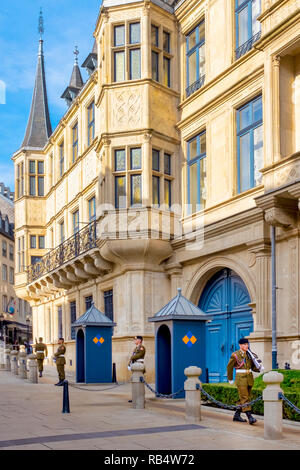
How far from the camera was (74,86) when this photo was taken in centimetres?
3753

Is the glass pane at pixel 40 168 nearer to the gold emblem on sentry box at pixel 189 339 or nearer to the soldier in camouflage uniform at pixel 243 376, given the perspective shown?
the gold emblem on sentry box at pixel 189 339

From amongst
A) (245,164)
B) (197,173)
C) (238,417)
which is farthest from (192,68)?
(238,417)

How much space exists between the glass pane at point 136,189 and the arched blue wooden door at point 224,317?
154 inches

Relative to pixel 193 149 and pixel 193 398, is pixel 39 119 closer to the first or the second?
pixel 193 149

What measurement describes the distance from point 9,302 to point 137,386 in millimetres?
54626

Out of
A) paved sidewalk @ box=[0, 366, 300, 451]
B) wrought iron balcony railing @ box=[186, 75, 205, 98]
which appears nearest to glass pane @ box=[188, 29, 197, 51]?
wrought iron balcony railing @ box=[186, 75, 205, 98]

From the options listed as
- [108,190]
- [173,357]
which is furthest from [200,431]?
[108,190]

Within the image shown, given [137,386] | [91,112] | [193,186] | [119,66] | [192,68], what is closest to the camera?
[137,386]

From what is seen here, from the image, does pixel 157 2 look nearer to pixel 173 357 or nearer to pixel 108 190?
pixel 108 190

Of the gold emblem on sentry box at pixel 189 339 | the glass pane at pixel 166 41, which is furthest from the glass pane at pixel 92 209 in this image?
the gold emblem on sentry box at pixel 189 339

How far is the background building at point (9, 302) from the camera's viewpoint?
66012 millimetres

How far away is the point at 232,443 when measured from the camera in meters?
9.78

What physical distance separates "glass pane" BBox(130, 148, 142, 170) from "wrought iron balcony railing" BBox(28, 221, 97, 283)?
4.04m
